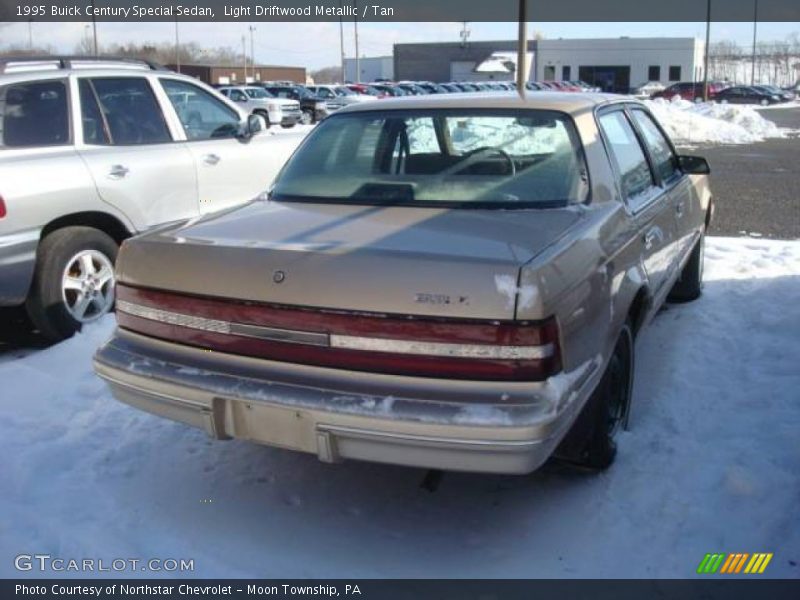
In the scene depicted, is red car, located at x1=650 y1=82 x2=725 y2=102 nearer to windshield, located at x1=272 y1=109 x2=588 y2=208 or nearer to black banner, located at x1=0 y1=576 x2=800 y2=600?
windshield, located at x1=272 y1=109 x2=588 y2=208

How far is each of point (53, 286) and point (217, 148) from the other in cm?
180

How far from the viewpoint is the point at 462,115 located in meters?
3.99

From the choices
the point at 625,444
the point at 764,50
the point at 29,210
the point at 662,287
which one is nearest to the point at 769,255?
the point at 662,287

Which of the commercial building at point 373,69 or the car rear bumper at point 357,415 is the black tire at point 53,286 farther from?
the commercial building at point 373,69

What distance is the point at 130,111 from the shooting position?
5.90 metres

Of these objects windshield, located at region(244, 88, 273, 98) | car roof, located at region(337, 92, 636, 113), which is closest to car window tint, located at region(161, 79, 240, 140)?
car roof, located at region(337, 92, 636, 113)

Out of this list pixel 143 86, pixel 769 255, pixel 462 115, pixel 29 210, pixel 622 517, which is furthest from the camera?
pixel 769 255

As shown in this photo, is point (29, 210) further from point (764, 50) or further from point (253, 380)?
point (764, 50)

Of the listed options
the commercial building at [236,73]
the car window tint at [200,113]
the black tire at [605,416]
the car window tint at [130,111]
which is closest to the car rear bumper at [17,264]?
the car window tint at [130,111]

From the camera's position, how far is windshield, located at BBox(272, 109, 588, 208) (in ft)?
11.7

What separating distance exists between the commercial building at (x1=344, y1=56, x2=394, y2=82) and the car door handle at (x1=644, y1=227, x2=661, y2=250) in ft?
296

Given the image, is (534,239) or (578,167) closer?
(534,239)

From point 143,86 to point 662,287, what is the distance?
403 cm

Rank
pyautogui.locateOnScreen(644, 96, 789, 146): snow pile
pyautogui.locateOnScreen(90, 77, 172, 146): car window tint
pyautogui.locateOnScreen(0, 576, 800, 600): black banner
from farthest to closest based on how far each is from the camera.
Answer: pyautogui.locateOnScreen(644, 96, 789, 146): snow pile < pyautogui.locateOnScreen(90, 77, 172, 146): car window tint < pyautogui.locateOnScreen(0, 576, 800, 600): black banner
